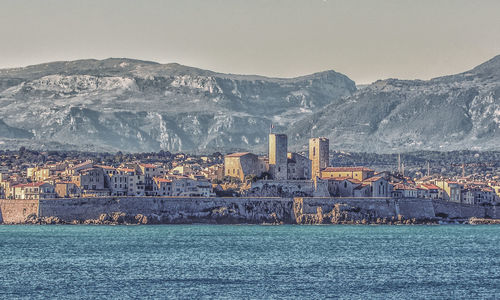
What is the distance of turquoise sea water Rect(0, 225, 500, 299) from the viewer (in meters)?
60.3

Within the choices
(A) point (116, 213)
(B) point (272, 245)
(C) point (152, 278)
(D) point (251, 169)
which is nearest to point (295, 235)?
(B) point (272, 245)

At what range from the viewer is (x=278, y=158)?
131 m

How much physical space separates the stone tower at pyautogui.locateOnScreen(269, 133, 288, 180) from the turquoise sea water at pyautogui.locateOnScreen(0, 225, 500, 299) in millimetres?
21633

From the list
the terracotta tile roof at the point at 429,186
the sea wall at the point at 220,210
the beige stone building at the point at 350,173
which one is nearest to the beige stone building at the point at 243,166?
the beige stone building at the point at 350,173

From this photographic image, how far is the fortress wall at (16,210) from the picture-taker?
11138 cm

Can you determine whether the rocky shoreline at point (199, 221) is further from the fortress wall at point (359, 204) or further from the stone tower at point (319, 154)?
the stone tower at point (319, 154)

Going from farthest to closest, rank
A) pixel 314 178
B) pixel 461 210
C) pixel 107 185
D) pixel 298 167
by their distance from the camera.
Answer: pixel 298 167
pixel 461 210
pixel 314 178
pixel 107 185

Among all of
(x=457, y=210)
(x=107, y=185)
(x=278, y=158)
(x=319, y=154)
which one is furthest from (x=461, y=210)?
(x=107, y=185)

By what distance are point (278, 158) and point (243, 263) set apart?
57.4 meters

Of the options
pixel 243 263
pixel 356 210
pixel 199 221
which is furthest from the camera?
pixel 356 210

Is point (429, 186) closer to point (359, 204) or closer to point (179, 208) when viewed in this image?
point (359, 204)

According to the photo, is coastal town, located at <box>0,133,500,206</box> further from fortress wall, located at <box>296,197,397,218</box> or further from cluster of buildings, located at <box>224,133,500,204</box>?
fortress wall, located at <box>296,197,397,218</box>

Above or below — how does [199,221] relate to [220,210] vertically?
below

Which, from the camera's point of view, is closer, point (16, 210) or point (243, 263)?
point (243, 263)
